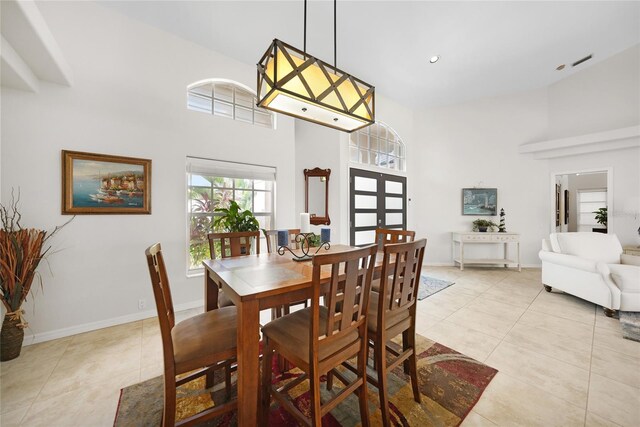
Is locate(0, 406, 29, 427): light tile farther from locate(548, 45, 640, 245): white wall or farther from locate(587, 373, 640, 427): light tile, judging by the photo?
locate(548, 45, 640, 245): white wall

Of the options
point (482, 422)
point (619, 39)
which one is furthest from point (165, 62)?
point (619, 39)

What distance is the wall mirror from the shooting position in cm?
434

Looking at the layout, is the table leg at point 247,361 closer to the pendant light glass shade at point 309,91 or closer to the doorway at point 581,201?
the pendant light glass shade at point 309,91

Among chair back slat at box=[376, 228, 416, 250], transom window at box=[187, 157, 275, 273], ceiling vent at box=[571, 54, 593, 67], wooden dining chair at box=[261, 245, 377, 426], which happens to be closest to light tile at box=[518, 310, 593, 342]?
chair back slat at box=[376, 228, 416, 250]

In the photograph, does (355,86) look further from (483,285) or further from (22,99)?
(483,285)

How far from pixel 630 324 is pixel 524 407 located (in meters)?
2.26

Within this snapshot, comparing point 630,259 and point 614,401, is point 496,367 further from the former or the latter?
point 630,259

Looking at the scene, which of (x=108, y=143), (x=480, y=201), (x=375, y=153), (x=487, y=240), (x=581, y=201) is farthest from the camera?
(x=581, y=201)

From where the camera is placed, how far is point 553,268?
11.6 ft

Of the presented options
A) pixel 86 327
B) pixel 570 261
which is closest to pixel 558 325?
pixel 570 261

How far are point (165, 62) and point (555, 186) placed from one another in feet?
25.1

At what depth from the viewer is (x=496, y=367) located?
194 cm

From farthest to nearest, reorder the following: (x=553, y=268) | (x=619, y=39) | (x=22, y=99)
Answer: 1. (x=619, y=39)
2. (x=553, y=268)
3. (x=22, y=99)

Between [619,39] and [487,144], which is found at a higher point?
[619,39]
